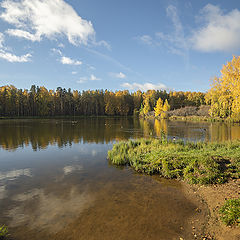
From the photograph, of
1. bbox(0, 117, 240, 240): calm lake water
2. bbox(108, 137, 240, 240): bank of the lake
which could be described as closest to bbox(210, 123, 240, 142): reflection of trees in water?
bbox(108, 137, 240, 240): bank of the lake

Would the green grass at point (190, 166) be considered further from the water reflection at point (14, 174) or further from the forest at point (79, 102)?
the forest at point (79, 102)

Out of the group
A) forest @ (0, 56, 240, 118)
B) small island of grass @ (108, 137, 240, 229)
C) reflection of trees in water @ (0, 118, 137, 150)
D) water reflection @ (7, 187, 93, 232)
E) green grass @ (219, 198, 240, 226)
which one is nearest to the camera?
green grass @ (219, 198, 240, 226)

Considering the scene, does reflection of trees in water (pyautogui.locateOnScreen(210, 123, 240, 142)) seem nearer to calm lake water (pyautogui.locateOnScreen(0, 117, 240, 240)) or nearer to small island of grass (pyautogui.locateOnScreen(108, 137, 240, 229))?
small island of grass (pyautogui.locateOnScreen(108, 137, 240, 229))

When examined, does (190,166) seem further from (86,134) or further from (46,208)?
(86,134)

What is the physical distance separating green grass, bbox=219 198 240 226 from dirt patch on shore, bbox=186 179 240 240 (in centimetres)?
19

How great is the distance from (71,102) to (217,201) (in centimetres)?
11480

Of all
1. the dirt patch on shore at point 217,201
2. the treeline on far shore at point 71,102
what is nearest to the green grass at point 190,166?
the dirt patch on shore at point 217,201

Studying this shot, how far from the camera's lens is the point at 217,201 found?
7848mm

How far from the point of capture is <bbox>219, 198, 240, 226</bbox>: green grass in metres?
6.10

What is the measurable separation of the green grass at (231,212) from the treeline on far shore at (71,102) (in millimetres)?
107851

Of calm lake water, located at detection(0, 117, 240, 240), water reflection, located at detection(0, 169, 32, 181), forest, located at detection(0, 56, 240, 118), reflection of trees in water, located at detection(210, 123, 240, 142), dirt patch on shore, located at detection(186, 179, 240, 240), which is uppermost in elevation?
forest, located at detection(0, 56, 240, 118)

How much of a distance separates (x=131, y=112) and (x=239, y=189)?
5288 inches

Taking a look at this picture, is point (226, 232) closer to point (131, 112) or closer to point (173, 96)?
point (131, 112)

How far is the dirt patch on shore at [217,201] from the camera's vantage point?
5.76 meters
